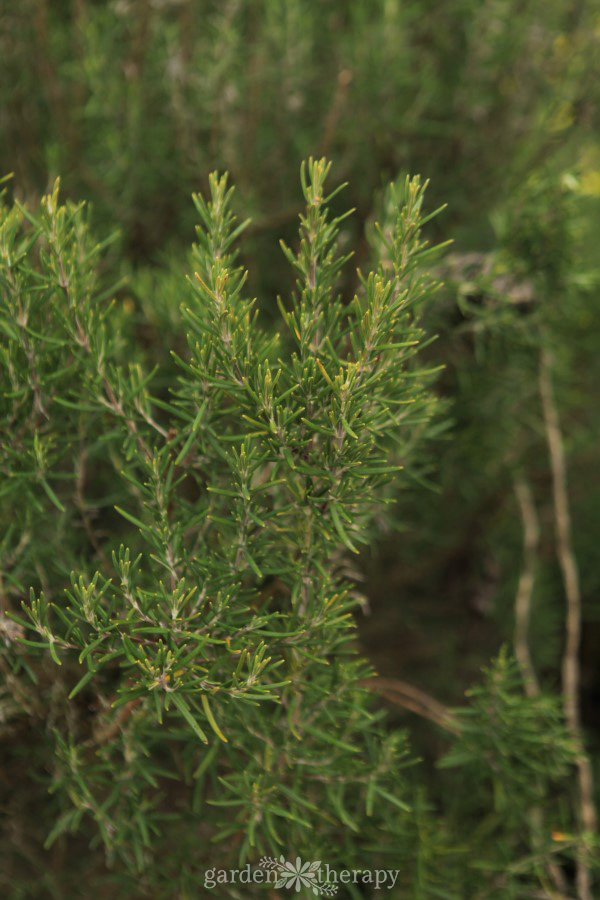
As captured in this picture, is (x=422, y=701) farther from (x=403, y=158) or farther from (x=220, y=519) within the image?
(x=403, y=158)

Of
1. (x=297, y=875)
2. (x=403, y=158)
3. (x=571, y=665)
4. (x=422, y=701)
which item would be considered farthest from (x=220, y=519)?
(x=403, y=158)

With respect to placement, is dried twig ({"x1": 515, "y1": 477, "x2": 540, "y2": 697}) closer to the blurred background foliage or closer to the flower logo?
the blurred background foliage

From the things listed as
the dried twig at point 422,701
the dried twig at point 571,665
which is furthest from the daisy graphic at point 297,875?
the dried twig at point 571,665

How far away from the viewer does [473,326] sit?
958 mm

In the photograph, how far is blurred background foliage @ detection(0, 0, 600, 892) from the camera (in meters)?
1.18

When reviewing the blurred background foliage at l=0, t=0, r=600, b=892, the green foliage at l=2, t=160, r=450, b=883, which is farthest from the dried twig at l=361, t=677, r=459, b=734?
the blurred background foliage at l=0, t=0, r=600, b=892

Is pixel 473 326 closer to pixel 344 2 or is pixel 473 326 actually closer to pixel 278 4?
pixel 278 4

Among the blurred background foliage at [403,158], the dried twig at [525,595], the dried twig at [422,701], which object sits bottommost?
the dried twig at [422,701]

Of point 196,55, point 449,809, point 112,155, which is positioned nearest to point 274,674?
point 449,809

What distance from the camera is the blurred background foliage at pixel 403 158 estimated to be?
118 centimetres

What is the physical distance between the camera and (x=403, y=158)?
1.32 meters

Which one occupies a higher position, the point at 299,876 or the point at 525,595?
the point at 525,595

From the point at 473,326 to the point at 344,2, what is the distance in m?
0.76

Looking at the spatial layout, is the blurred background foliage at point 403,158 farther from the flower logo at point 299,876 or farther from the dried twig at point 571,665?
the flower logo at point 299,876
